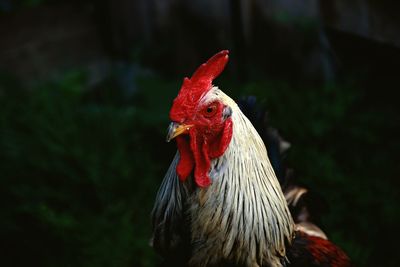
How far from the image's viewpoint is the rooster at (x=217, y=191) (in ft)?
7.14

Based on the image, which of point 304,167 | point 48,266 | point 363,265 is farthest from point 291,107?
point 48,266

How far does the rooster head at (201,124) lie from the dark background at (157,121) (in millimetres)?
1038

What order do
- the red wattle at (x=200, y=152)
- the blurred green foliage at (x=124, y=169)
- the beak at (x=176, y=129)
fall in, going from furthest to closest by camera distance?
the blurred green foliage at (x=124, y=169) < the red wattle at (x=200, y=152) < the beak at (x=176, y=129)

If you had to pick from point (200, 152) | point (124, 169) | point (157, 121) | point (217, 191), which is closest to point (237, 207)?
point (217, 191)

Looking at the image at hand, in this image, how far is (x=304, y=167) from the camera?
4.23 metres

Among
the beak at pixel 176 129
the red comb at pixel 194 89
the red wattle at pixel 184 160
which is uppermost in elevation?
the red comb at pixel 194 89

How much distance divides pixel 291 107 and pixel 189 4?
2117 mm

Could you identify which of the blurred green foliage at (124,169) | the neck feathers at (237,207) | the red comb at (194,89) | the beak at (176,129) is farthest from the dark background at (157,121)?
the beak at (176,129)

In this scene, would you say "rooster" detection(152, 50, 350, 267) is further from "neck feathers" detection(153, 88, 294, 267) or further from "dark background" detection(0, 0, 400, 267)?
"dark background" detection(0, 0, 400, 267)

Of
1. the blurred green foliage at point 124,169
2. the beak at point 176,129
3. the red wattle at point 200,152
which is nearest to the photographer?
the beak at point 176,129

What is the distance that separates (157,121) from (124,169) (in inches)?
26.4

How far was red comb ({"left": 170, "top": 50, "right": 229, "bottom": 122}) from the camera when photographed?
213 centimetres

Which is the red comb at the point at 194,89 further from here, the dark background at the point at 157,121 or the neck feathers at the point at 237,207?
the dark background at the point at 157,121

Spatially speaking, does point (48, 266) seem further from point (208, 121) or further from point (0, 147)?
point (208, 121)
